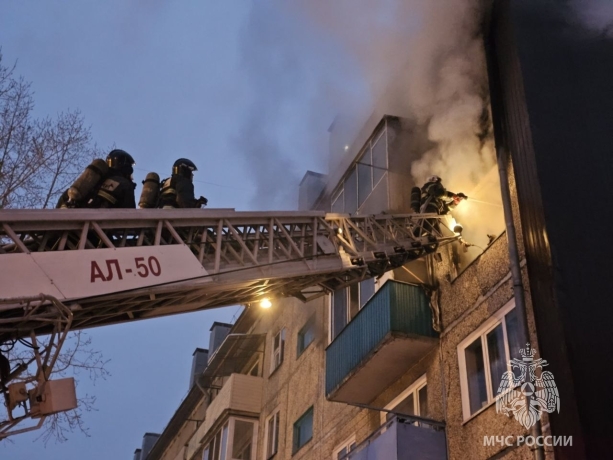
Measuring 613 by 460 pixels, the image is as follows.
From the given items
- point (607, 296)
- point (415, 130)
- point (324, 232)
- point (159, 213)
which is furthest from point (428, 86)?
point (159, 213)

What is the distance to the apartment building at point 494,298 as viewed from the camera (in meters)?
8.30

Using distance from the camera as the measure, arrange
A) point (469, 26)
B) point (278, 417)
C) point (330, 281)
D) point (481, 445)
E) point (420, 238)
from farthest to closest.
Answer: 1. point (278, 417)
2. point (469, 26)
3. point (420, 238)
4. point (330, 281)
5. point (481, 445)

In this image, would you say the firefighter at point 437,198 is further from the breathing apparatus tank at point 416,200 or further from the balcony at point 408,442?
the balcony at point 408,442

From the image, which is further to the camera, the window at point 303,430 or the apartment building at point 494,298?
the window at point 303,430

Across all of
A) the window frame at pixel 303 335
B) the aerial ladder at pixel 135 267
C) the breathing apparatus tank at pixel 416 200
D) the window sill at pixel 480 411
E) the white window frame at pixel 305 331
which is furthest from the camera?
the window frame at pixel 303 335

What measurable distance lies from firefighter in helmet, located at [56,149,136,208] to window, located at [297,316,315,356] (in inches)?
391

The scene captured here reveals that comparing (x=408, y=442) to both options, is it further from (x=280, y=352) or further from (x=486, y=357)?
(x=280, y=352)

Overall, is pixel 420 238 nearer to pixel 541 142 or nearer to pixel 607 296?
pixel 541 142

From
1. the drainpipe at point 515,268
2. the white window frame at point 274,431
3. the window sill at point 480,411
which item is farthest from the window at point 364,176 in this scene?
the white window frame at point 274,431

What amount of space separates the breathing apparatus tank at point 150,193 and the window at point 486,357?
510cm

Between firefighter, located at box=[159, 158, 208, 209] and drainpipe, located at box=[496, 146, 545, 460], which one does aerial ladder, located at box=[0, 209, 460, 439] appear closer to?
firefighter, located at box=[159, 158, 208, 209]

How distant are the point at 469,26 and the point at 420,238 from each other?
450cm

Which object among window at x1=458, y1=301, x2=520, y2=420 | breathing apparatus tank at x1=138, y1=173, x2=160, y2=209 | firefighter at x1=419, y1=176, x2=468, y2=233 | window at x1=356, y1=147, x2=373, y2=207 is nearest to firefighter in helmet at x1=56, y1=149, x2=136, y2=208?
breathing apparatus tank at x1=138, y1=173, x2=160, y2=209

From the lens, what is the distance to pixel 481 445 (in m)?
9.12
